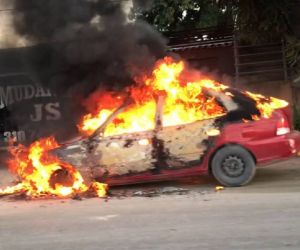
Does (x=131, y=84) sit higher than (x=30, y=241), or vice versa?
(x=131, y=84)

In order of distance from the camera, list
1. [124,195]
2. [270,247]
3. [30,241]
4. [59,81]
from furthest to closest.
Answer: [59,81] → [124,195] → [30,241] → [270,247]

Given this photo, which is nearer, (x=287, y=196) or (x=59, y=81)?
(x=287, y=196)

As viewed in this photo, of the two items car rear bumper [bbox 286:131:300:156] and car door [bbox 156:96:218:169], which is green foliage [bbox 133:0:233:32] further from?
car door [bbox 156:96:218:169]

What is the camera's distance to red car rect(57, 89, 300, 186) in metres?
7.98

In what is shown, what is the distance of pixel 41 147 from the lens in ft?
27.7

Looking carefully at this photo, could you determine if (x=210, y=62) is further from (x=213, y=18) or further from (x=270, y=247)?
(x=270, y=247)

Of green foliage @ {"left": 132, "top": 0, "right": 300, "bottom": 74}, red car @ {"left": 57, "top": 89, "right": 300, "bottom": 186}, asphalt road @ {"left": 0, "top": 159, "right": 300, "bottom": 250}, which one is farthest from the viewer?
green foliage @ {"left": 132, "top": 0, "right": 300, "bottom": 74}

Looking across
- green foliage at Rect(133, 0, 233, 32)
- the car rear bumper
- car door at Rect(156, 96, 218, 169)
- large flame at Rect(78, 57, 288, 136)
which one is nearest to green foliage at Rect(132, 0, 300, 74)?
green foliage at Rect(133, 0, 233, 32)

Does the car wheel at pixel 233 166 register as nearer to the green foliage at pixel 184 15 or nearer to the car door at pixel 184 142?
the car door at pixel 184 142

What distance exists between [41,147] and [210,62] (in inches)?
304

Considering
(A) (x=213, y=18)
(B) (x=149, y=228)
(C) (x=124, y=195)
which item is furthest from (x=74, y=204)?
(A) (x=213, y=18)

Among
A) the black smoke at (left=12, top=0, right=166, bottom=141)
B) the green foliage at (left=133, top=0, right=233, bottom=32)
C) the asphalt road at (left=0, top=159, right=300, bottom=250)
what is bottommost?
the asphalt road at (left=0, top=159, right=300, bottom=250)

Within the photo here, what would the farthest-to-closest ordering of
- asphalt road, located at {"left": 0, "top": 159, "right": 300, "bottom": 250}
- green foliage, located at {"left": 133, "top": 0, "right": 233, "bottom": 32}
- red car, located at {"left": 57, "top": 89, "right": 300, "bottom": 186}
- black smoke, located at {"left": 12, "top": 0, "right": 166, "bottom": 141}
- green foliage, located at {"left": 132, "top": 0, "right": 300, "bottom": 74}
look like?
green foliage, located at {"left": 133, "top": 0, "right": 233, "bottom": 32} < green foliage, located at {"left": 132, "top": 0, "right": 300, "bottom": 74} < black smoke, located at {"left": 12, "top": 0, "right": 166, "bottom": 141} < red car, located at {"left": 57, "top": 89, "right": 300, "bottom": 186} < asphalt road, located at {"left": 0, "top": 159, "right": 300, "bottom": 250}

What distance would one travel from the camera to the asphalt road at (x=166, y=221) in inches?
208
